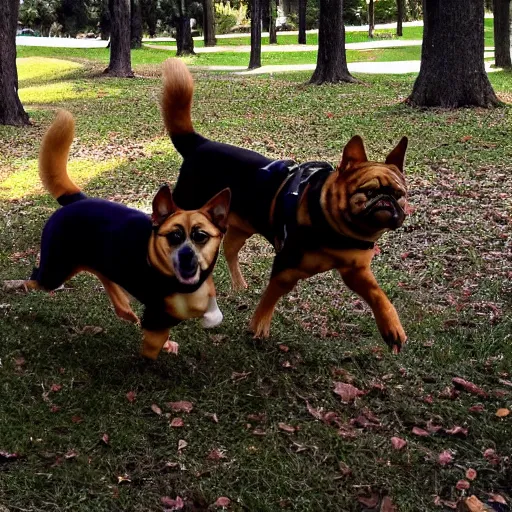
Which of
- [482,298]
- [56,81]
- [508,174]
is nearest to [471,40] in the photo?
[508,174]

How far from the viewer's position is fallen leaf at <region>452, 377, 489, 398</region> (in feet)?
13.3

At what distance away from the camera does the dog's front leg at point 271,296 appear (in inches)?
160

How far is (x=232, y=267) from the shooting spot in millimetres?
5379

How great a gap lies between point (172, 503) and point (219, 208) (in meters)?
1.44

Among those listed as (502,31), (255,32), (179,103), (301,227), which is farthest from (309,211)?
(255,32)

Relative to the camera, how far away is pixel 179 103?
14.8ft

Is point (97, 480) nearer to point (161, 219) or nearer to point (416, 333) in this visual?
point (161, 219)

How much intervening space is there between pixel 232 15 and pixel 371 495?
172 ft

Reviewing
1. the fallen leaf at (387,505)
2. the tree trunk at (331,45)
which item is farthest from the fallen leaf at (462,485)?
the tree trunk at (331,45)

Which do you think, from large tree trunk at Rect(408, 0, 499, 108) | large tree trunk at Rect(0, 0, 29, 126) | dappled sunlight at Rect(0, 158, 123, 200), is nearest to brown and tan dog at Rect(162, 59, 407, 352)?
dappled sunlight at Rect(0, 158, 123, 200)

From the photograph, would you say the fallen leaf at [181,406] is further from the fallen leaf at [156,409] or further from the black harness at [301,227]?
the black harness at [301,227]

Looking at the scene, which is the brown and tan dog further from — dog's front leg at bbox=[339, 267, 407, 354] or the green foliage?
the green foliage

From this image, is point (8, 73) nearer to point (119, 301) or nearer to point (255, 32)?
point (119, 301)

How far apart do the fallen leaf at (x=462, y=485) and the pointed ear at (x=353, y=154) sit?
1.65m
